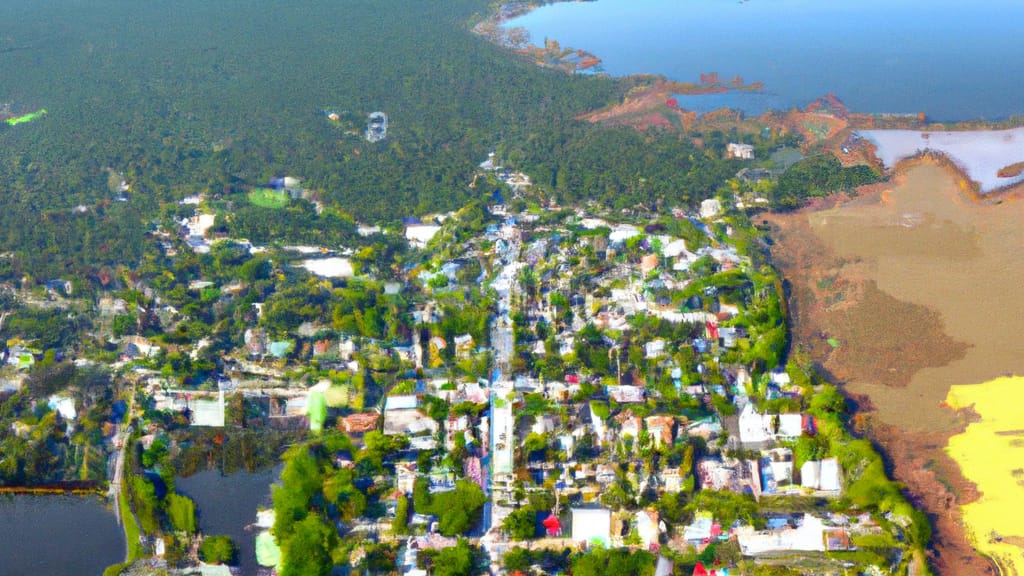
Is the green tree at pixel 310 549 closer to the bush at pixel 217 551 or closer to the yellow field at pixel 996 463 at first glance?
the bush at pixel 217 551

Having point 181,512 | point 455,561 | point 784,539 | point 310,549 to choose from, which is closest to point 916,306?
point 784,539

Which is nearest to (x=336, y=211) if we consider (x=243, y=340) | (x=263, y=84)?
(x=243, y=340)

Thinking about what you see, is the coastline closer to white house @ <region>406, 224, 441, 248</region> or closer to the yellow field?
the yellow field

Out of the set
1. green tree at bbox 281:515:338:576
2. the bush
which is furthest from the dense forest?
green tree at bbox 281:515:338:576

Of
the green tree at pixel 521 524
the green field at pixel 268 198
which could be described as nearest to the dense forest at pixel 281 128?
the green field at pixel 268 198

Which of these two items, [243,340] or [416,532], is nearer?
[416,532]

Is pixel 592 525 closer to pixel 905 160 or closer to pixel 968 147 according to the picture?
pixel 905 160

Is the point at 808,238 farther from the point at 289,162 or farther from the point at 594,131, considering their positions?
the point at 289,162
